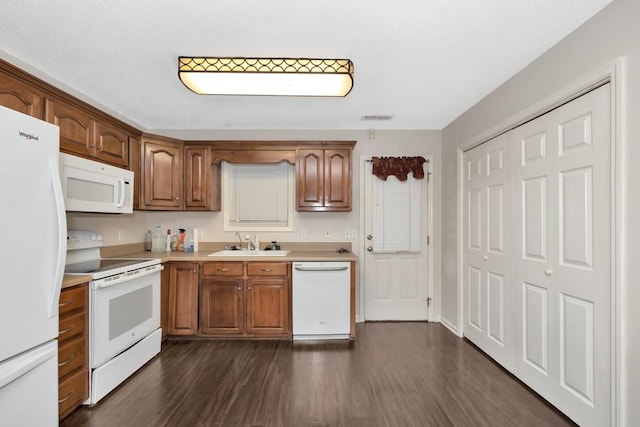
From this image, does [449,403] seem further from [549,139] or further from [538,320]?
[549,139]

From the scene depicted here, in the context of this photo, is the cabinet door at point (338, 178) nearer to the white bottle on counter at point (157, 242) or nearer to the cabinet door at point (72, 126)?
the white bottle on counter at point (157, 242)

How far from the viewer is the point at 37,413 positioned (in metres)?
1.61

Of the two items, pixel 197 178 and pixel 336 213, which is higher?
pixel 197 178

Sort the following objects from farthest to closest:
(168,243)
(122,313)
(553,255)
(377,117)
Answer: (168,243), (377,117), (122,313), (553,255)

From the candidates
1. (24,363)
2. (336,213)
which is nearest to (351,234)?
(336,213)

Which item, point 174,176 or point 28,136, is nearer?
point 28,136

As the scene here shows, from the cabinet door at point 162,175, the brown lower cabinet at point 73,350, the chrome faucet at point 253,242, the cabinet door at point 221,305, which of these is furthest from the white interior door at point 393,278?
the brown lower cabinet at point 73,350

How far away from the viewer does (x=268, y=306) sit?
3207mm

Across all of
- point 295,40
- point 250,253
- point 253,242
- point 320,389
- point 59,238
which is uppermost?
point 295,40

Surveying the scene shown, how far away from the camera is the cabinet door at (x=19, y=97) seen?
1850 mm

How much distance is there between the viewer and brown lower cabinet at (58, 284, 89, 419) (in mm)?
1897

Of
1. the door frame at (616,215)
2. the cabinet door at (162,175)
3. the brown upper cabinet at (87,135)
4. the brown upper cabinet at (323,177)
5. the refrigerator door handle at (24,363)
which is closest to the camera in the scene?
the refrigerator door handle at (24,363)

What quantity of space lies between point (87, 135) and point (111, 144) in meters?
0.32

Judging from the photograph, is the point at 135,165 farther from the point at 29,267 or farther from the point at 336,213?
the point at 336,213
